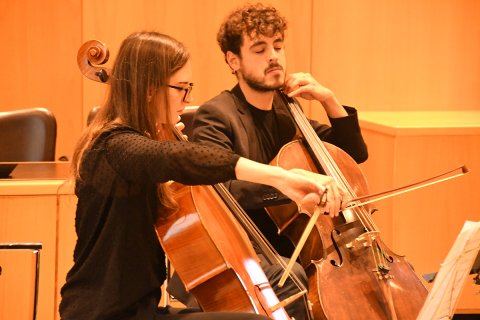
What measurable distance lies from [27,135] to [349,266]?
3.96 feet

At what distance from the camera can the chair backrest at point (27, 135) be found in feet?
9.00

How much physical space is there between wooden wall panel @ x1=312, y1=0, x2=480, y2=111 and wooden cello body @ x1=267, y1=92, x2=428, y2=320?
1.61 meters

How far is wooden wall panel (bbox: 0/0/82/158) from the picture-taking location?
3.88 metres

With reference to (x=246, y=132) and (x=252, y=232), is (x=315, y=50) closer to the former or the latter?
(x=246, y=132)

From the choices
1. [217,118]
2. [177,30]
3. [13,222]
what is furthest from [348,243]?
[177,30]

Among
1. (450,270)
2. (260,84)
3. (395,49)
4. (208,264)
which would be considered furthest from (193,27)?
(450,270)

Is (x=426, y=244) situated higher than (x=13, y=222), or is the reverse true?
(x=13, y=222)

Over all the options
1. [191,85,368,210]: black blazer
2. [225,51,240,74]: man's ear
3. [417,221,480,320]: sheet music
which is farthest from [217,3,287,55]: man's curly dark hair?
[417,221,480,320]: sheet music

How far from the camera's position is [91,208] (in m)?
1.76

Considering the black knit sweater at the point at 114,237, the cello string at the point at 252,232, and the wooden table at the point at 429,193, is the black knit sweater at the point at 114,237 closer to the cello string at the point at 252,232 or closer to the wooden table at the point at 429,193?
the cello string at the point at 252,232

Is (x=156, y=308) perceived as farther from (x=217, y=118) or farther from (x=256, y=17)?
(x=256, y=17)

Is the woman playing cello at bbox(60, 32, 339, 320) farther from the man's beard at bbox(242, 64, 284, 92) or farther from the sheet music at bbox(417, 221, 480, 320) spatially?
the man's beard at bbox(242, 64, 284, 92)

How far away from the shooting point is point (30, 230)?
250 cm

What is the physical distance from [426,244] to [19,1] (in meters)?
2.11
